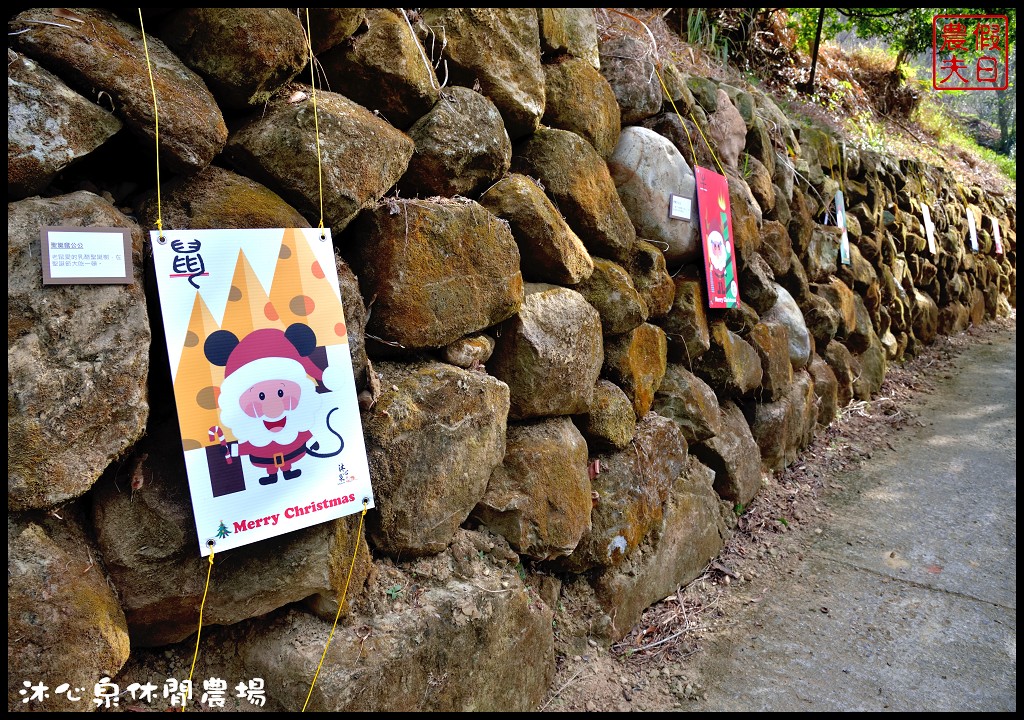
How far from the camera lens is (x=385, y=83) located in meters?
1.81

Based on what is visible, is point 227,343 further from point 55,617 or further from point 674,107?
point 674,107

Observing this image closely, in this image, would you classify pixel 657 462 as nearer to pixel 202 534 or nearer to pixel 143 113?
pixel 202 534

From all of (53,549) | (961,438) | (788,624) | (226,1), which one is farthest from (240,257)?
(961,438)

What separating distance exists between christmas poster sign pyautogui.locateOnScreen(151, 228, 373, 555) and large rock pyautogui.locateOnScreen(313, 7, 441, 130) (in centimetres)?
48

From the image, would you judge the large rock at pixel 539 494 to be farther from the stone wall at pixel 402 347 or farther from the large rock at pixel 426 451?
the large rock at pixel 426 451

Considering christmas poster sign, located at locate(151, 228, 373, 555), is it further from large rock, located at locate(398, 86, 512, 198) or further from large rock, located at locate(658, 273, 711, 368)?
large rock, located at locate(658, 273, 711, 368)

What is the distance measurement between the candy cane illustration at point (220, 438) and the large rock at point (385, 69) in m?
0.94

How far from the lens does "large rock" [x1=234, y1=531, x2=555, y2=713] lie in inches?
59.7

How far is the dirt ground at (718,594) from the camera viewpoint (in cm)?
212

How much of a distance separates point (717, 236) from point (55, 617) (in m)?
2.80

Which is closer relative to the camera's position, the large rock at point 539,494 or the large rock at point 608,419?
the large rock at point 539,494

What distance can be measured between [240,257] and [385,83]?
2.23 feet

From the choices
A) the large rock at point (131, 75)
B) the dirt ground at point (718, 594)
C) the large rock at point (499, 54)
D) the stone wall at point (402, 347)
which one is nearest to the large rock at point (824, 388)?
the dirt ground at point (718, 594)

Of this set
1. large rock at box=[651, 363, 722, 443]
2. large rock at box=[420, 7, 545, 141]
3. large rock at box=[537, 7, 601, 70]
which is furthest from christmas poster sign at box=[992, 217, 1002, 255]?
large rock at box=[420, 7, 545, 141]
